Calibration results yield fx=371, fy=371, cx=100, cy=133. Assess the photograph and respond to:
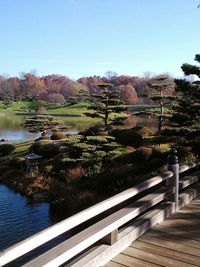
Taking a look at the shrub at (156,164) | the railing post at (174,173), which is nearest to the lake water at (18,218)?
the shrub at (156,164)

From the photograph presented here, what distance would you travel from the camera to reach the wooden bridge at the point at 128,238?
3.98m

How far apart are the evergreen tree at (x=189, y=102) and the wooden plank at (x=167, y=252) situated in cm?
953

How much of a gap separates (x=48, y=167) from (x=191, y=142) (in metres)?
9.32

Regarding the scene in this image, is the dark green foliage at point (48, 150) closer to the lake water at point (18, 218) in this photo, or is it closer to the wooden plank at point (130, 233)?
the lake water at point (18, 218)

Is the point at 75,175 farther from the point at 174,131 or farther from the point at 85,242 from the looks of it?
the point at 85,242

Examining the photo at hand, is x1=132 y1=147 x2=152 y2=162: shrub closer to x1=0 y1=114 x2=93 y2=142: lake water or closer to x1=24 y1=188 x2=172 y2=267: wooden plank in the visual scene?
x1=24 y1=188 x2=172 y2=267: wooden plank

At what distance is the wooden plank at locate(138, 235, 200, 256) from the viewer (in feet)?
17.1

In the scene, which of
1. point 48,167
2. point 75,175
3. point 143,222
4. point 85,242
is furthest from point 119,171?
point 85,242

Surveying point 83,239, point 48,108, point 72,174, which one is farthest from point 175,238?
point 48,108

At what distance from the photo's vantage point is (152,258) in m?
4.95

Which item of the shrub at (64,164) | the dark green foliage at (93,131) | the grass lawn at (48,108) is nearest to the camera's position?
the shrub at (64,164)

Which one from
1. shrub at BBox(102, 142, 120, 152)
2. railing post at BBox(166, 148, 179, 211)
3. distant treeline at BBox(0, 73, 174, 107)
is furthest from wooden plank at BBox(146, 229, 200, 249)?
distant treeline at BBox(0, 73, 174, 107)

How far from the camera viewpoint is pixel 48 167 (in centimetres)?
2238

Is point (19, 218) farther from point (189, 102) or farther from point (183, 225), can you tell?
point (183, 225)
